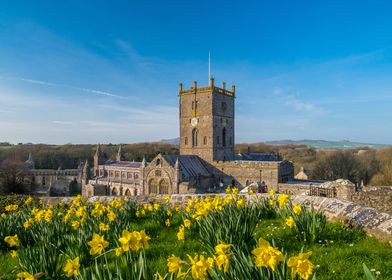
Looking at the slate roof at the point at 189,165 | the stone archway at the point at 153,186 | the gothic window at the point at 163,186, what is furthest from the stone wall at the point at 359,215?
the stone archway at the point at 153,186

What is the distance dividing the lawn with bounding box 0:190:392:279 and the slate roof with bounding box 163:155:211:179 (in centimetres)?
2959

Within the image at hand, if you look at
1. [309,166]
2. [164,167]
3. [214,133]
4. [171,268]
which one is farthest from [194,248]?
[309,166]

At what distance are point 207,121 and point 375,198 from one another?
3087cm

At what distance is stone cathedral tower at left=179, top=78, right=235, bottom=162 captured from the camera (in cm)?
4194

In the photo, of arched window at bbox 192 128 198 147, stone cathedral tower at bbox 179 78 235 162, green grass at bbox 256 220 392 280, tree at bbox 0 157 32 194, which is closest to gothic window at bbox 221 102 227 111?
stone cathedral tower at bbox 179 78 235 162

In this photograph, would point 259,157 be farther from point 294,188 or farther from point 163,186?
point 163,186

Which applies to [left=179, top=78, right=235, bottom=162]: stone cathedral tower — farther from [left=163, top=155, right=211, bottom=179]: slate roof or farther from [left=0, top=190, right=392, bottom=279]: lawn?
[left=0, top=190, right=392, bottom=279]: lawn

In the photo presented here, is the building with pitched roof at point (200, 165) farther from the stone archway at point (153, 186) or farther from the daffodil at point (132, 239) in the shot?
the daffodil at point (132, 239)

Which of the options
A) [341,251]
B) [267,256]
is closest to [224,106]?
[341,251]

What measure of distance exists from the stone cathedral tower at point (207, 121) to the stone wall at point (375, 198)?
95.9ft

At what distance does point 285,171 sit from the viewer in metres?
37.4

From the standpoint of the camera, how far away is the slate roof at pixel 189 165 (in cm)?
3723

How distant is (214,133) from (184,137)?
5.18 m

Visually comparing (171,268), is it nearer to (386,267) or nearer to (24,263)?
(24,263)
